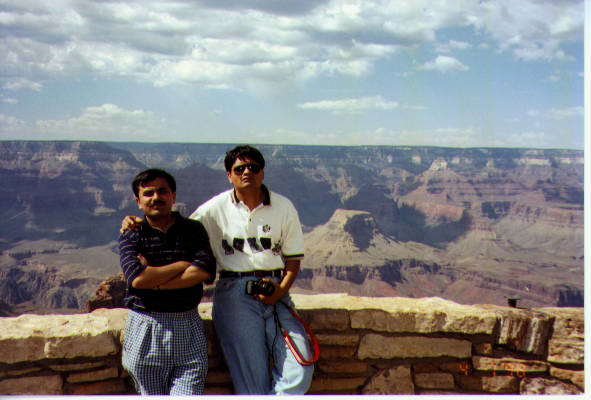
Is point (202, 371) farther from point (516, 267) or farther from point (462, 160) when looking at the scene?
point (462, 160)

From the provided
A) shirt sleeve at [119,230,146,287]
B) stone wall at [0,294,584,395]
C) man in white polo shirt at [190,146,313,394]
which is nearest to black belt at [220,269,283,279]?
man in white polo shirt at [190,146,313,394]

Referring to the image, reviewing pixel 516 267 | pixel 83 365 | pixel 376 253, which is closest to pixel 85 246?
pixel 376 253

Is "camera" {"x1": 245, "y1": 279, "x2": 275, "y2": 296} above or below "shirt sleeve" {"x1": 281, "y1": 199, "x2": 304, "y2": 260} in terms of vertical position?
below

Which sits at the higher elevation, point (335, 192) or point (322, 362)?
point (335, 192)

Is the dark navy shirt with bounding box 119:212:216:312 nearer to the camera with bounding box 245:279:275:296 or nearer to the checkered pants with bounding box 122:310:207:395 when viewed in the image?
the checkered pants with bounding box 122:310:207:395

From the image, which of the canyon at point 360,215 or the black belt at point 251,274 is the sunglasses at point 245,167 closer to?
the black belt at point 251,274

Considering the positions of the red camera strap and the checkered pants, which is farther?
the red camera strap

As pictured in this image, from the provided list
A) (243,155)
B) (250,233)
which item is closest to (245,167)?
(243,155)

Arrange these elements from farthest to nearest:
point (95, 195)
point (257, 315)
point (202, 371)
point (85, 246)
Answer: point (95, 195)
point (85, 246)
point (257, 315)
point (202, 371)
